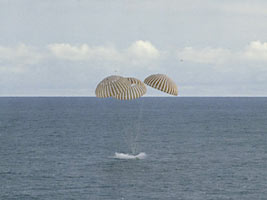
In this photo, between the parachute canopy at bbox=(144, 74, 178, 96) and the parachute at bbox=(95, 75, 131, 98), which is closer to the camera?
the parachute canopy at bbox=(144, 74, 178, 96)

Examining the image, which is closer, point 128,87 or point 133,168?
point 128,87

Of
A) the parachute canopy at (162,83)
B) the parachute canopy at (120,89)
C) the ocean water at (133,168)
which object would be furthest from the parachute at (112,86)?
the ocean water at (133,168)

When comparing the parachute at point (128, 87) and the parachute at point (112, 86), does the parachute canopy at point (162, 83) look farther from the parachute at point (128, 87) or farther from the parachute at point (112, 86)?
the parachute at point (112, 86)

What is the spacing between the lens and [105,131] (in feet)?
408

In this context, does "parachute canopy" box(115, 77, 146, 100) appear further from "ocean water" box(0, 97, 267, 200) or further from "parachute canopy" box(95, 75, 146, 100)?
"ocean water" box(0, 97, 267, 200)

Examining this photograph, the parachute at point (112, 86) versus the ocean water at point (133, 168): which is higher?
the parachute at point (112, 86)

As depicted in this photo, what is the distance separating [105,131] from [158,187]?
233 ft

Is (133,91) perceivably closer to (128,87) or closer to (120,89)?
(128,87)

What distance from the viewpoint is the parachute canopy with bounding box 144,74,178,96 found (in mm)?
47438

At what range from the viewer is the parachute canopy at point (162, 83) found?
4744 centimetres

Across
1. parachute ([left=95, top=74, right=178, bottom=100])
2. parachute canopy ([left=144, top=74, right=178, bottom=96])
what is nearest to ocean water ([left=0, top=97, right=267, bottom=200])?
parachute ([left=95, top=74, right=178, bottom=100])

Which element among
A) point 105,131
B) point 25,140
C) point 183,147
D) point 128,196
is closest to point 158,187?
point 128,196

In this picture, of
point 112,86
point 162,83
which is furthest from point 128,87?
point 162,83

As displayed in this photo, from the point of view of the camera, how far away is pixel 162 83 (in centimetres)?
4788
